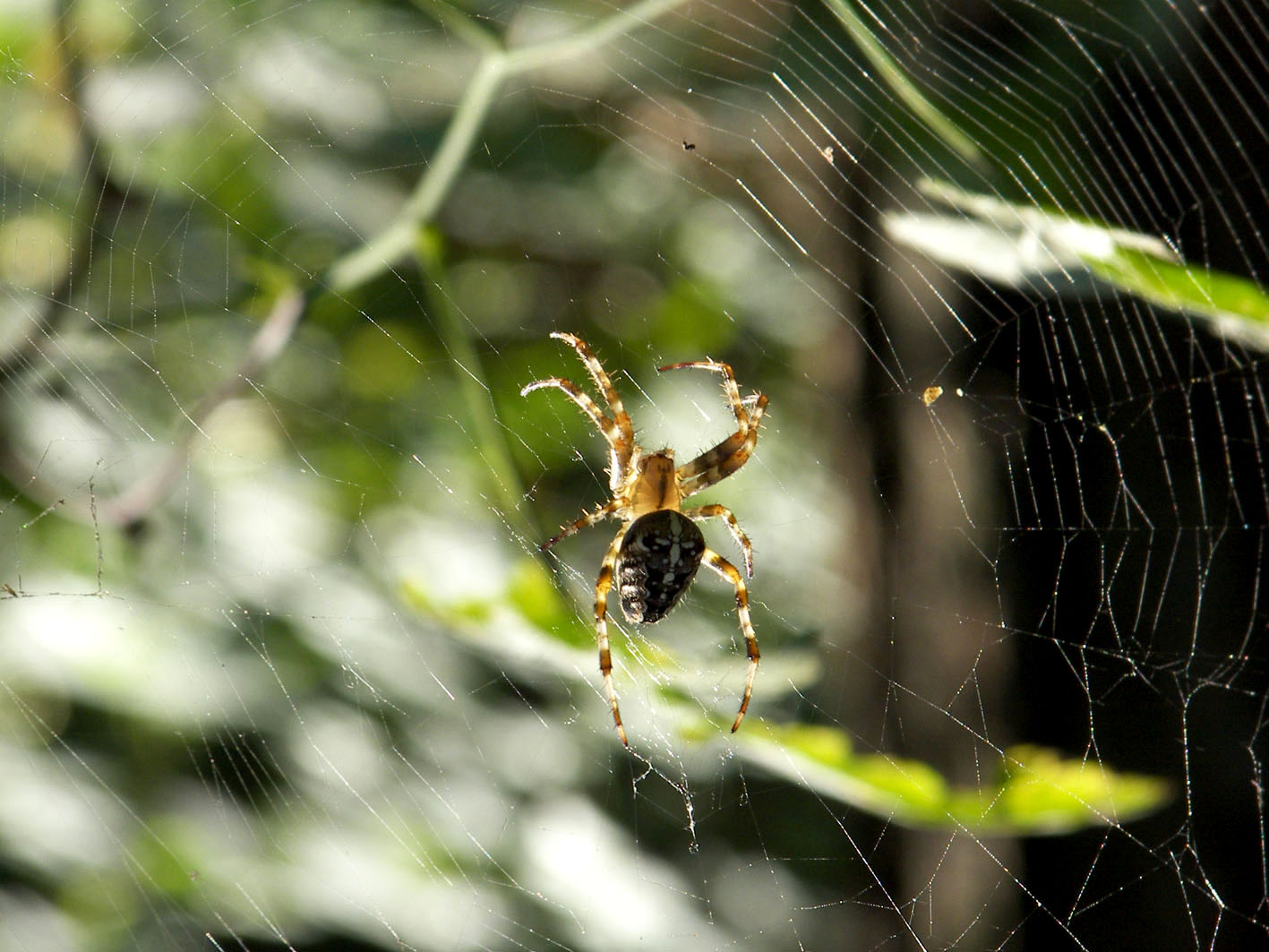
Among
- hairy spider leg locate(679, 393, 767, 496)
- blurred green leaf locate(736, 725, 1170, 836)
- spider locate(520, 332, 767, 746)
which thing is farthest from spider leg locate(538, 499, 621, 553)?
blurred green leaf locate(736, 725, 1170, 836)

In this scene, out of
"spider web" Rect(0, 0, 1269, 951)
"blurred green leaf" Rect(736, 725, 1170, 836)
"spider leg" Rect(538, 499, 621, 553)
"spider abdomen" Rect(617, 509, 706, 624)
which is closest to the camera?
"blurred green leaf" Rect(736, 725, 1170, 836)

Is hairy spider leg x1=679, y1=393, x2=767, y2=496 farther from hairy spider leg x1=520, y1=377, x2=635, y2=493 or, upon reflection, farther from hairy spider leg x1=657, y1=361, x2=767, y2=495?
hairy spider leg x1=520, y1=377, x2=635, y2=493

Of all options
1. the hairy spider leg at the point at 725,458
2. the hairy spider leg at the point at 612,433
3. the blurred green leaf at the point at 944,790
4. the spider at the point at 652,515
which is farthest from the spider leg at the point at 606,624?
the blurred green leaf at the point at 944,790

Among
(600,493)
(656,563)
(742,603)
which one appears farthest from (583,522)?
(600,493)

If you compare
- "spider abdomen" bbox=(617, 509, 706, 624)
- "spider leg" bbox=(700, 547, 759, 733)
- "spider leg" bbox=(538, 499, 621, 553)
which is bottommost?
"spider leg" bbox=(700, 547, 759, 733)

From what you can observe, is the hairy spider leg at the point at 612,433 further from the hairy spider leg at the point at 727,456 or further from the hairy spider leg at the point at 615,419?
the hairy spider leg at the point at 727,456

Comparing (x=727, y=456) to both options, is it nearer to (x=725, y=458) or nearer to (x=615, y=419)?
(x=725, y=458)

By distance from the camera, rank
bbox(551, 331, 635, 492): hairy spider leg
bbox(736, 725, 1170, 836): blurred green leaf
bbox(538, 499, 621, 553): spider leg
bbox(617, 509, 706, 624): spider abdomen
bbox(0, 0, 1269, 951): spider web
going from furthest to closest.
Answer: bbox(0, 0, 1269, 951): spider web
bbox(551, 331, 635, 492): hairy spider leg
bbox(617, 509, 706, 624): spider abdomen
bbox(538, 499, 621, 553): spider leg
bbox(736, 725, 1170, 836): blurred green leaf

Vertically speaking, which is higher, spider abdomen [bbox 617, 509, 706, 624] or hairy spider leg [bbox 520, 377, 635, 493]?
hairy spider leg [bbox 520, 377, 635, 493]

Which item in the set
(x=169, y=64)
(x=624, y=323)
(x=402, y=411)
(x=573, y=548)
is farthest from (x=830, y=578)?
(x=169, y=64)
